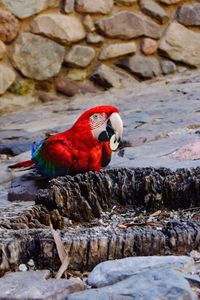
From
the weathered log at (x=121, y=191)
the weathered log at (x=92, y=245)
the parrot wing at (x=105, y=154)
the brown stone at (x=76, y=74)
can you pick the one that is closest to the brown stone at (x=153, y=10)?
the brown stone at (x=76, y=74)

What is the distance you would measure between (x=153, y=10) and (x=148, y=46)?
0.84ft

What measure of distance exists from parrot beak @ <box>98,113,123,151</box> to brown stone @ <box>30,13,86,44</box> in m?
2.35

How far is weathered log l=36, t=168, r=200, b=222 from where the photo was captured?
2.01 metres

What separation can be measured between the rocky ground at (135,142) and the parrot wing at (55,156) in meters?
0.20

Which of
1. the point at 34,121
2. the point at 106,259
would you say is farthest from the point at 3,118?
the point at 106,259

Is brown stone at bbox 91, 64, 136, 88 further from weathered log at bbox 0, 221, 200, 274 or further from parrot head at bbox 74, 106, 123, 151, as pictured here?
weathered log at bbox 0, 221, 200, 274

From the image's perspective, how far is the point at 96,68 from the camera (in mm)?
5031

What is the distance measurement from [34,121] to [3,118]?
0.31m

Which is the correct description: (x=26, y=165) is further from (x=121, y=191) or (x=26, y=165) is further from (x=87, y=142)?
(x=121, y=191)

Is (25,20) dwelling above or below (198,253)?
above

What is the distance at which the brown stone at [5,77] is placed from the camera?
4773 mm

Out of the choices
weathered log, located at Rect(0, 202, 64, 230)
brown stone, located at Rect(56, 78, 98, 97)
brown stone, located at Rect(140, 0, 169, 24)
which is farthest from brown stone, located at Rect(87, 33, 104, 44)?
weathered log, located at Rect(0, 202, 64, 230)

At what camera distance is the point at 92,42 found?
4988mm

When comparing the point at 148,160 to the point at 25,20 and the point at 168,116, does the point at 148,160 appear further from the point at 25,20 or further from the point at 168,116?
the point at 25,20
